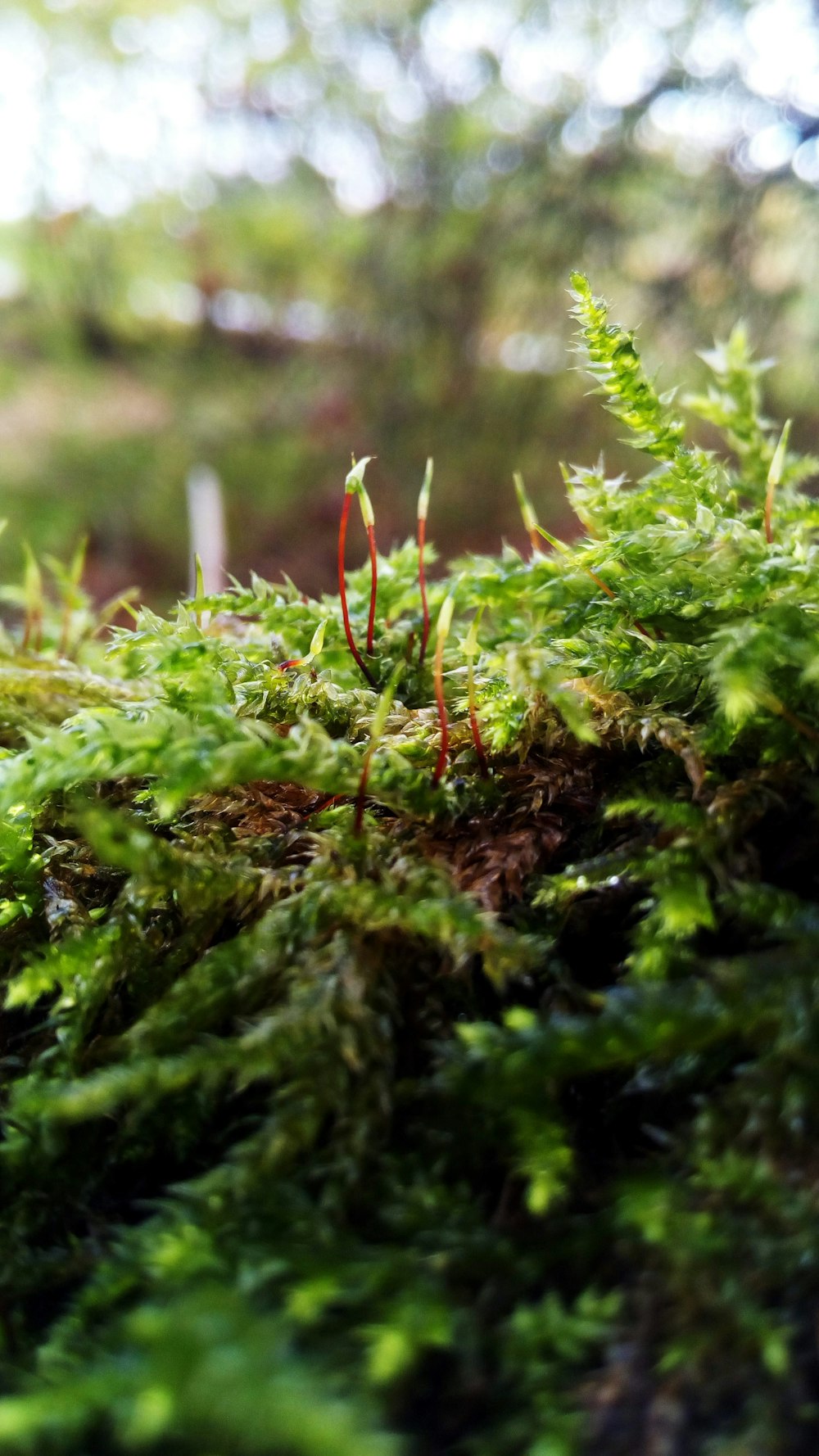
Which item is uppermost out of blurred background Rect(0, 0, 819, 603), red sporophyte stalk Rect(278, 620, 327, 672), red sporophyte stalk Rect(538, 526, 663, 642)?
blurred background Rect(0, 0, 819, 603)

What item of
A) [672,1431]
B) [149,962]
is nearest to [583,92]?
[149,962]

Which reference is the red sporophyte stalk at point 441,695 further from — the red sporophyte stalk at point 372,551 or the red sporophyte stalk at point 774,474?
the red sporophyte stalk at point 774,474

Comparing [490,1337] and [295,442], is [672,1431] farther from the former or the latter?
[295,442]

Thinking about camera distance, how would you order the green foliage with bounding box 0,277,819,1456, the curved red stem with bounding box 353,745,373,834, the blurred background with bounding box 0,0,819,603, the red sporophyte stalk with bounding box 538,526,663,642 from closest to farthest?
1. the green foliage with bounding box 0,277,819,1456
2. the curved red stem with bounding box 353,745,373,834
3. the red sporophyte stalk with bounding box 538,526,663,642
4. the blurred background with bounding box 0,0,819,603

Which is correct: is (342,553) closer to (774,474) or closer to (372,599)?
(372,599)

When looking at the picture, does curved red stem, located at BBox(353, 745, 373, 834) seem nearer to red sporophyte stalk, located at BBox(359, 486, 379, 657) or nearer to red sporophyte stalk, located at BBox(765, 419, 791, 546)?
red sporophyte stalk, located at BBox(359, 486, 379, 657)

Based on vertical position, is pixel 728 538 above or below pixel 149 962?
above

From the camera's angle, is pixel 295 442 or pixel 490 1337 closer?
pixel 490 1337

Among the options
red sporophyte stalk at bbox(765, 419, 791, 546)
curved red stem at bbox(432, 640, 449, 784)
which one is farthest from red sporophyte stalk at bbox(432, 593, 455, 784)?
red sporophyte stalk at bbox(765, 419, 791, 546)
